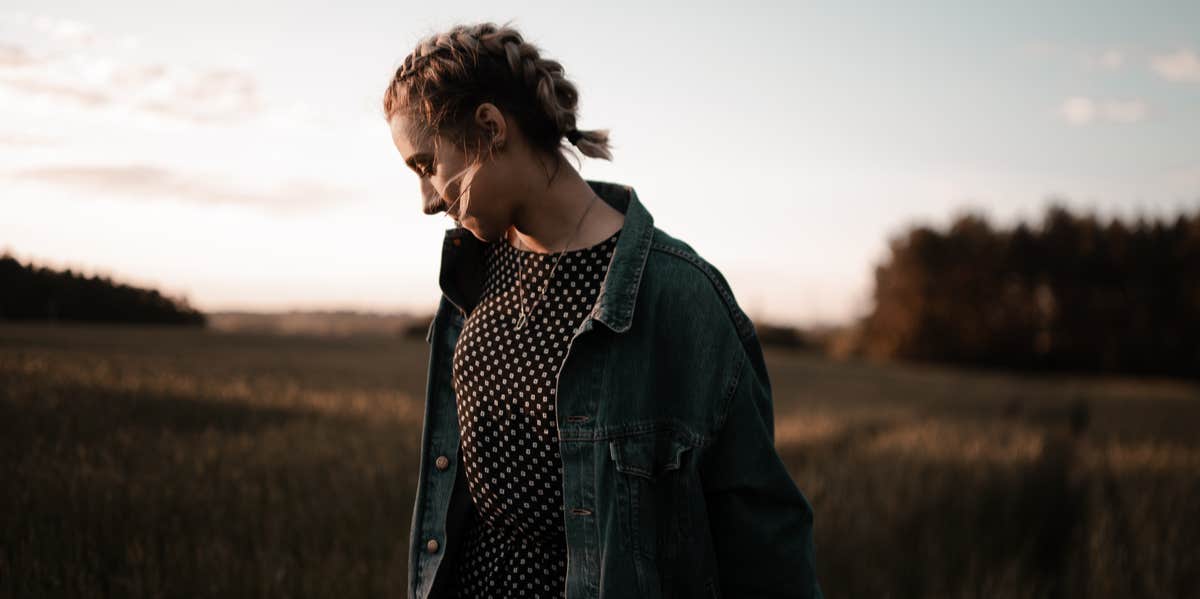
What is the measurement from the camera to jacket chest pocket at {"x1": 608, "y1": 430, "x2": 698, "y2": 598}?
5.46 ft

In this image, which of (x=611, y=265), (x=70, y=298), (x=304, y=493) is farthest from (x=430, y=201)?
(x=304, y=493)

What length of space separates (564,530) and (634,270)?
678mm

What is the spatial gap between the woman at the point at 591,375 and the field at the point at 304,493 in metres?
1.30

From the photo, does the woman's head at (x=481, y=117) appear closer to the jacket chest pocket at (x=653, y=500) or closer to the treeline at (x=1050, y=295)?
the jacket chest pocket at (x=653, y=500)

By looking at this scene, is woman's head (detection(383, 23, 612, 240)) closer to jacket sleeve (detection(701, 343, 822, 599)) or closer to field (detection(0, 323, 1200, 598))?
jacket sleeve (detection(701, 343, 822, 599))

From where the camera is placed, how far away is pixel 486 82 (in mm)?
1686

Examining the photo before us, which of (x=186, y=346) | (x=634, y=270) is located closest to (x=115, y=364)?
(x=186, y=346)

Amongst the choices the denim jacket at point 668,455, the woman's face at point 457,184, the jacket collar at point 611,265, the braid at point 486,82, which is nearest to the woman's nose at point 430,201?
the woman's face at point 457,184

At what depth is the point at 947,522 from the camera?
5609mm

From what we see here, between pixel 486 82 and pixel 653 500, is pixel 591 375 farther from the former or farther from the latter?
pixel 486 82

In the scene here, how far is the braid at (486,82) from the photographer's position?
167 cm

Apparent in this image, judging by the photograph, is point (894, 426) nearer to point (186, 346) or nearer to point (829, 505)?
point (829, 505)

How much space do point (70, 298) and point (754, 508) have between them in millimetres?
2456

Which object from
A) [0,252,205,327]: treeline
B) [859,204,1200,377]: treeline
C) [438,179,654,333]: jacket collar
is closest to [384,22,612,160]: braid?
[438,179,654,333]: jacket collar
